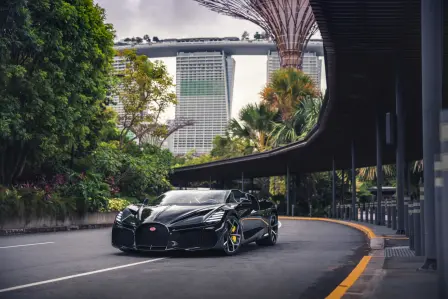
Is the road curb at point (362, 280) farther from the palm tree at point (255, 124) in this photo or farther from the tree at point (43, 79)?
the palm tree at point (255, 124)

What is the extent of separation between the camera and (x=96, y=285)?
832 cm

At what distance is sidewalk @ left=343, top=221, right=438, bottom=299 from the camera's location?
24.0 feet

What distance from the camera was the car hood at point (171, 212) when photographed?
39.3 feet

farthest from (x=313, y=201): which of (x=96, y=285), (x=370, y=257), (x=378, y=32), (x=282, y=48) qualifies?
(x=96, y=285)

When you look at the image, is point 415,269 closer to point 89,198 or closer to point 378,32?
point 378,32

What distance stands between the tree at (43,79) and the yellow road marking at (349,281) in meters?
12.9

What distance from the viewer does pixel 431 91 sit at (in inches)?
380

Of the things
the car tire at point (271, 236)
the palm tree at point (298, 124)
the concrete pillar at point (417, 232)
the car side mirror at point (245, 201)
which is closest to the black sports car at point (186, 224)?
the car side mirror at point (245, 201)

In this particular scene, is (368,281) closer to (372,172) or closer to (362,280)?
(362,280)

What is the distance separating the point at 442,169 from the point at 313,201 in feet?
151

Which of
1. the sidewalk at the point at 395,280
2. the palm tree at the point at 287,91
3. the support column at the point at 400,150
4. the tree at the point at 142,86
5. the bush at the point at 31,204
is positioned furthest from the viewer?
the palm tree at the point at 287,91

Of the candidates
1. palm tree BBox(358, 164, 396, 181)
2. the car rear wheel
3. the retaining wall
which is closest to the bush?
the retaining wall

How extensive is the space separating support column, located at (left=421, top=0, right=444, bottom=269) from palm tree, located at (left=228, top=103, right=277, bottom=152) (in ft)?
125

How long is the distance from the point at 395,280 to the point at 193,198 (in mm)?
5466
